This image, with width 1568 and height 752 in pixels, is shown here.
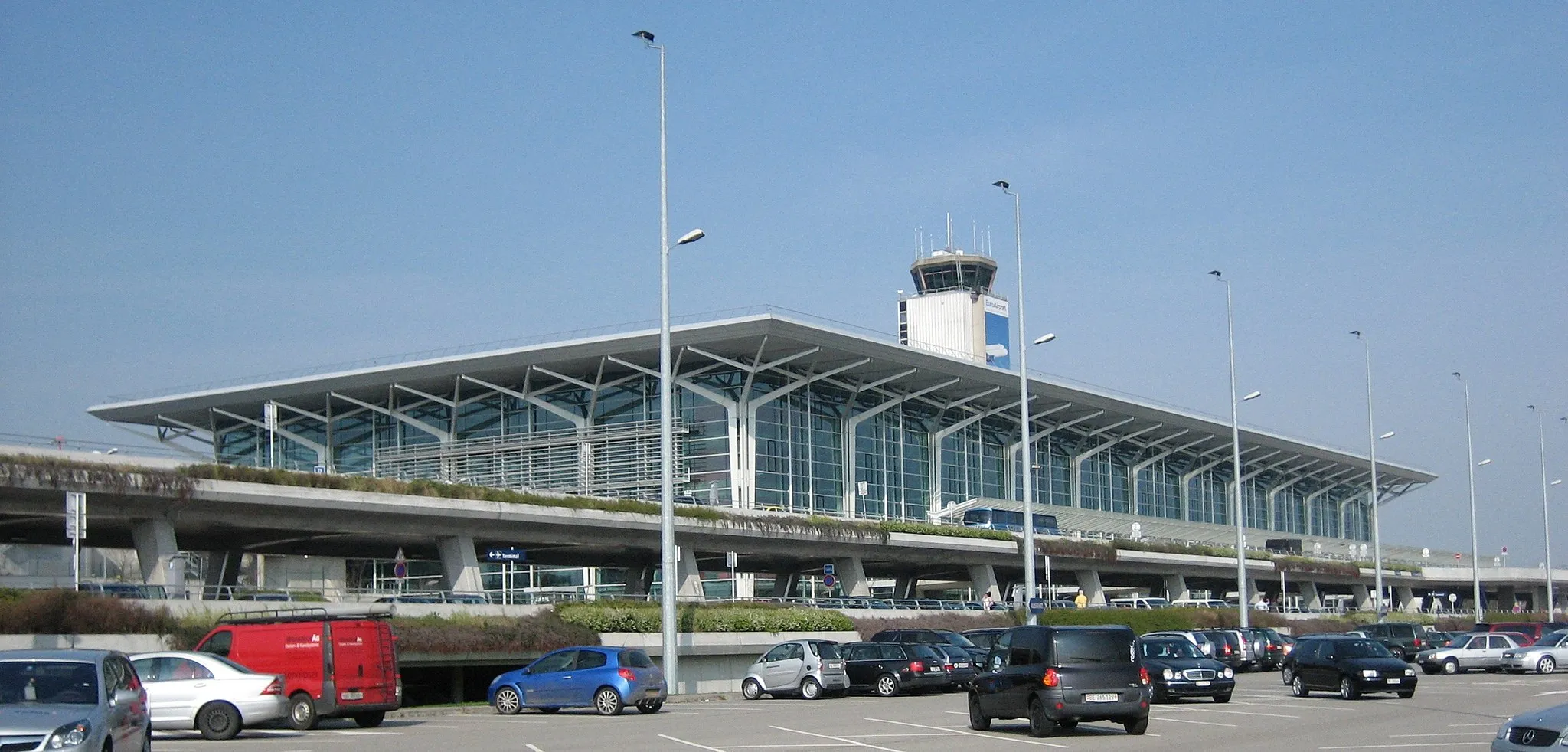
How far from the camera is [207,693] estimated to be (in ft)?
75.6

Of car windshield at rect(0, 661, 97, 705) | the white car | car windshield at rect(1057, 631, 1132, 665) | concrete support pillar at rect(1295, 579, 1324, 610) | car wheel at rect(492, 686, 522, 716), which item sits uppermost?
car windshield at rect(0, 661, 97, 705)

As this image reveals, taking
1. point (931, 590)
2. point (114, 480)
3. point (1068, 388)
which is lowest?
point (931, 590)

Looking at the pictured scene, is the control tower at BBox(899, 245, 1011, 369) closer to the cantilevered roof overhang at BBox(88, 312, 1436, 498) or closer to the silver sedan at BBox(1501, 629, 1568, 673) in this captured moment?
the cantilevered roof overhang at BBox(88, 312, 1436, 498)

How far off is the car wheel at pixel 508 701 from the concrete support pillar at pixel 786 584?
154 ft

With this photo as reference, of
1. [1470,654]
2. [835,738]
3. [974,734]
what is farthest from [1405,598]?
[835,738]

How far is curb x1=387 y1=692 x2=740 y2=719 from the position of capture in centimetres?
3078

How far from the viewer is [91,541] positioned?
192 ft

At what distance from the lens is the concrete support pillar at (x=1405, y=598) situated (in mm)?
128875

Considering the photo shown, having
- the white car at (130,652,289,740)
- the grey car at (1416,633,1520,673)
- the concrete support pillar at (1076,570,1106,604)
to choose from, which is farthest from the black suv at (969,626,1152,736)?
the concrete support pillar at (1076,570,1106,604)

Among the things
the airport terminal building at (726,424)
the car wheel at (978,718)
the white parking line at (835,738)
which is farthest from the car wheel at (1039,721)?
the airport terminal building at (726,424)

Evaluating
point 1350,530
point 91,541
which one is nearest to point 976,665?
point 91,541

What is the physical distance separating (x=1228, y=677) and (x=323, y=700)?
56.3 feet

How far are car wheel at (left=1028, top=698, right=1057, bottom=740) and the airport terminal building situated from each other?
44.7 m

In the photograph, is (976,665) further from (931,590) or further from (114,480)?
(931,590)
